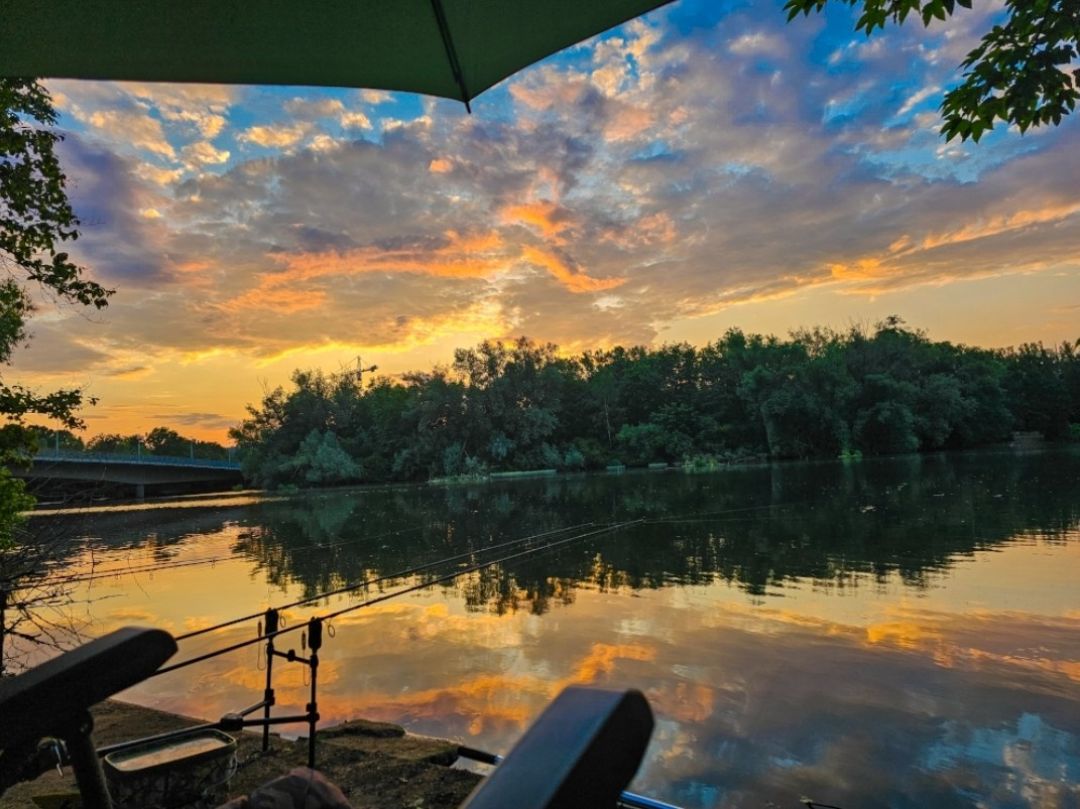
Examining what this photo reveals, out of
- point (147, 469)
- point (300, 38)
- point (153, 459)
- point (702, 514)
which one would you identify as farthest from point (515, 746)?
point (147, 469)

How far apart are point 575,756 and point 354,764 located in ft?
14.1

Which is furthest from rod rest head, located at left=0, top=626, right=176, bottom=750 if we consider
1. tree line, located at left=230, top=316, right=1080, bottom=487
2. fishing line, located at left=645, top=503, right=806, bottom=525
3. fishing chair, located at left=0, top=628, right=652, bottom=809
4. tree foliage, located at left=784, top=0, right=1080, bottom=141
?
tree line, located at left=230, top=316, right=1080, bottom=487

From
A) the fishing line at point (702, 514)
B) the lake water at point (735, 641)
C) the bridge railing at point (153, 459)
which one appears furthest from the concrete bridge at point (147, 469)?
the fishing line at point (702, 514)

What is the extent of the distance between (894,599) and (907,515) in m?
10.3

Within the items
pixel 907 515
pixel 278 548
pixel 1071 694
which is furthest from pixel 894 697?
pixel 278 548

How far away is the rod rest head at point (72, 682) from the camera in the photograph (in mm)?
856

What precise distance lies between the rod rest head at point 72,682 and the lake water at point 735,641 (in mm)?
2808

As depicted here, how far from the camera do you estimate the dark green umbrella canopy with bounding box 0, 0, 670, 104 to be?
6.85ft

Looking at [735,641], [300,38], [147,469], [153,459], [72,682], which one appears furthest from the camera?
[147,469]

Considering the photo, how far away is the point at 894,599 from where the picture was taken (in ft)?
32.3

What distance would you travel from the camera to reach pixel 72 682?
35.2 inches

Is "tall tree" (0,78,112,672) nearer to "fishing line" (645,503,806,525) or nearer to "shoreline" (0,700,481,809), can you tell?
"shoreline" (0,700,481,809)

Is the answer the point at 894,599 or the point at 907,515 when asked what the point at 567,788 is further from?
the point at 907,515

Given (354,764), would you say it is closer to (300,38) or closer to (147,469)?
(300,38)
